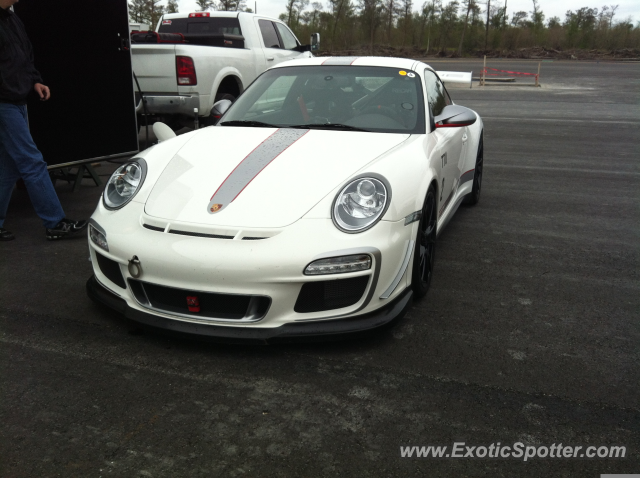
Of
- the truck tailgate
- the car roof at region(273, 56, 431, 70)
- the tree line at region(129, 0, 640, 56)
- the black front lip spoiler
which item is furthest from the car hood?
the tree line at region(129, 0, 640, 56)

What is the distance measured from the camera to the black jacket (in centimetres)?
420

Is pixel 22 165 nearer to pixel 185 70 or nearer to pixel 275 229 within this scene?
pixel 275 229

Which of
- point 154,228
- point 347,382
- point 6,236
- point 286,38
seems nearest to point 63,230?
point 6,236

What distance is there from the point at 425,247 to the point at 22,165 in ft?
9.92

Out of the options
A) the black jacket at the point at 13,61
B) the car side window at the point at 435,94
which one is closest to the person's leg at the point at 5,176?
the black jacket at the point at 13,61

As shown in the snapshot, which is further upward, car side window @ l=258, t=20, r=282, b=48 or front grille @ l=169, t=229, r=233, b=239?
car side window @ l=258, t=20, r=282, b=48

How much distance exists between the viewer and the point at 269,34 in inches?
404

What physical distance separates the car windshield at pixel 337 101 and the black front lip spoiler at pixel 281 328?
144cm

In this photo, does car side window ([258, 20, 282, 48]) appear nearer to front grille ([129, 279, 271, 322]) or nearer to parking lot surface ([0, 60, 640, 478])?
parking lot surface ([0, 60, 640, 478])

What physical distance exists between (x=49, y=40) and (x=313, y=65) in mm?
2388

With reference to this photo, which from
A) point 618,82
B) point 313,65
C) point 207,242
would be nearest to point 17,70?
point 313,65

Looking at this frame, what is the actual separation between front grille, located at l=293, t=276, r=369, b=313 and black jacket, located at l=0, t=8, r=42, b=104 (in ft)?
9.57

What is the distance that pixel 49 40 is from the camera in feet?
16.7

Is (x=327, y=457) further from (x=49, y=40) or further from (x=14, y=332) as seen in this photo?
(x=49, y=40)
